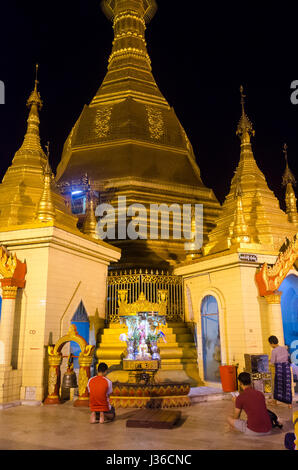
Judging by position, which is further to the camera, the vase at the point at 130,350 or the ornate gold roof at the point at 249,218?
the ornate gold roof at the point at 249,218

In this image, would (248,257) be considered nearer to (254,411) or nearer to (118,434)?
(254,411)

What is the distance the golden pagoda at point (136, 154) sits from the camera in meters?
19.5

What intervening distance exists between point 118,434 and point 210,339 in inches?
302

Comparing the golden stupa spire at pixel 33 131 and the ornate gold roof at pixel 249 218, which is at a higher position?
the golden stupa spire at pixel 33 131

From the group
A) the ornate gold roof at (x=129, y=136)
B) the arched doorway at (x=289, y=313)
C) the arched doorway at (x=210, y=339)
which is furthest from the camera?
the ornate gold roof at (x=129, y=136)

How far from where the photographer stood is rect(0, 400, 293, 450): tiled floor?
20.8 feet

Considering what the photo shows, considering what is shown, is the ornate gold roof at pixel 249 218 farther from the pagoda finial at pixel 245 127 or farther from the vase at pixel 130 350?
the vase at pixel 130 350

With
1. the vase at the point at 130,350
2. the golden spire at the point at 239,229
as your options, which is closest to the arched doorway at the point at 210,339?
the golden spire at the point at 239,229

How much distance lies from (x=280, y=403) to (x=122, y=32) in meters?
27.5

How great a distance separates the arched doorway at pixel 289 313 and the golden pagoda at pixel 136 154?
4.88 m

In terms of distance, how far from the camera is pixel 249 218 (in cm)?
1509

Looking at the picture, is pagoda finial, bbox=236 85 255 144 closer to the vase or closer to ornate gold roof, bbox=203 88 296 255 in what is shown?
ornate gold roof, bbox=203 88 296 255

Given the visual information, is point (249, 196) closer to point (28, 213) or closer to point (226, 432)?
point (28, 213)

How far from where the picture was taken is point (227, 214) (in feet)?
50.9
